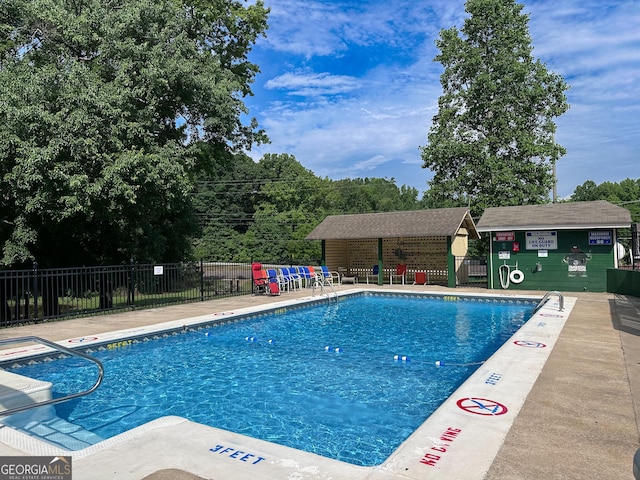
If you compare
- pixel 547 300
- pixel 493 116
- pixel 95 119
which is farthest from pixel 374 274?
pixel 493 116

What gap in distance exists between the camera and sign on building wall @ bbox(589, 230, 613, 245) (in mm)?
14766

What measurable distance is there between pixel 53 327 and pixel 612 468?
10.3 metres

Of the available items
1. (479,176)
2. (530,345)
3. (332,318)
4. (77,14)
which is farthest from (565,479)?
(479,176)

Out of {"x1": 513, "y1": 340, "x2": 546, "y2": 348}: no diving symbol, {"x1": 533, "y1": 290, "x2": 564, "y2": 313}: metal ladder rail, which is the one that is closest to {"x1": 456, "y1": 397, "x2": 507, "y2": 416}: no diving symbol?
{"x1": 513, "y1": 340, "x2": 546, "y2": 348}: no diving symbol

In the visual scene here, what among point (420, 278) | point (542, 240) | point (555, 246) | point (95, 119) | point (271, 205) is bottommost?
point (420, 278)

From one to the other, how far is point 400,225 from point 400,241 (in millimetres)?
2366

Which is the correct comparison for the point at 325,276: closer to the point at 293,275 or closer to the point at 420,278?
the point at 293,275

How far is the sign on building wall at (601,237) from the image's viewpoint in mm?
14766

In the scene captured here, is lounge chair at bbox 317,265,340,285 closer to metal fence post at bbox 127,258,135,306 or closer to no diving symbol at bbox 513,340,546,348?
metal fence post at bbox 127,258,135,306

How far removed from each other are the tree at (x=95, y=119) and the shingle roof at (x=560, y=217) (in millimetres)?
10595

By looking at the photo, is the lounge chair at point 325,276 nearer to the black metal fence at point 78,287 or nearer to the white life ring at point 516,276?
the black metal fence at point 78,287

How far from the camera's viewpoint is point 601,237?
48.9 feet

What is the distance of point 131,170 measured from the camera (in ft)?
35.3

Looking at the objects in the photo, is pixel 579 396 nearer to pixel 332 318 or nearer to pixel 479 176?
pixel 332 318
